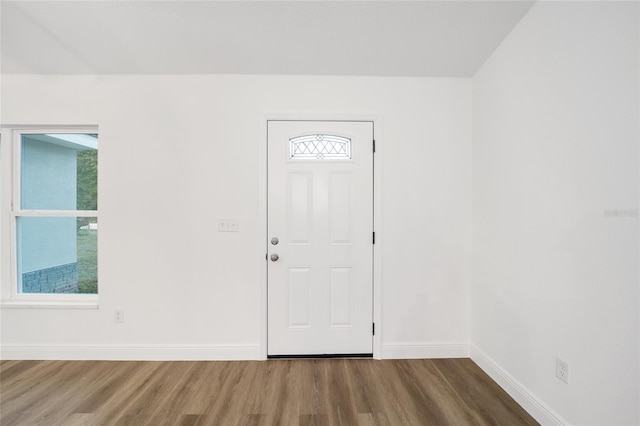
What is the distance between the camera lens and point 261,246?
239 cm

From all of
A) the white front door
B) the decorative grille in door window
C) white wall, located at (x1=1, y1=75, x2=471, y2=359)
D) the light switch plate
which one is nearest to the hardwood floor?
white wall, located at (x1=1, y1=75, x2=471, y2=359)

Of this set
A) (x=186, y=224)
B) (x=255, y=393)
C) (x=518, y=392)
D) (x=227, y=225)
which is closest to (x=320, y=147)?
(x=227, y=225)

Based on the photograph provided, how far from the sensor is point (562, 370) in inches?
60.2

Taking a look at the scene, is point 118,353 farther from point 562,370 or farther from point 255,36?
point 562,370

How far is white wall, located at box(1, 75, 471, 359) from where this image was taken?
7.79 ft

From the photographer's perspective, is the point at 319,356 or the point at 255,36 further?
the point at 319,356

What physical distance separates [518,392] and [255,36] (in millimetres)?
3136

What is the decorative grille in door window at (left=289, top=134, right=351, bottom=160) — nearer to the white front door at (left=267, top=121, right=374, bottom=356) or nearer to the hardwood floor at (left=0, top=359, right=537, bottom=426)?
the white front door at (left=267, top=121, right=374, bottom=356)

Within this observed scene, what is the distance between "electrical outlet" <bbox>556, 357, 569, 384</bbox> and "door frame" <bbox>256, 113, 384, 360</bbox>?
3.94 ft

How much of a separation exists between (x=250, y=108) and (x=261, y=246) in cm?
126

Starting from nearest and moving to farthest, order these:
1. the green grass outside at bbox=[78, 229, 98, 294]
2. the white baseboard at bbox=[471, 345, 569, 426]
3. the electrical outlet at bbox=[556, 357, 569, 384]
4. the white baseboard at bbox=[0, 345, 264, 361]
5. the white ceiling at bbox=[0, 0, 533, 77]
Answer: the electrical outlet at bbox=[556, 357, 569, 384] < the white baseboard at bbox=[471, 345, 569, 426] < the white ceiling at bbox=[0, 0, 533, 77] < the white baseboard at bbox=[0, 345, 264, 361] < the green grass outside at bbox=[78, 229, 98, 294]

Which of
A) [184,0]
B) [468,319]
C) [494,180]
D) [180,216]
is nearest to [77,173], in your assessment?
[180,216]

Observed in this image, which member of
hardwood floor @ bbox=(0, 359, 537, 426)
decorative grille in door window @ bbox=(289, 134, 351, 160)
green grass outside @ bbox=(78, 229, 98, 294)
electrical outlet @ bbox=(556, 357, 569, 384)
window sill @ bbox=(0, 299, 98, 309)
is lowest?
hardwood floor @ bbox=(0, 359, 537, 426)

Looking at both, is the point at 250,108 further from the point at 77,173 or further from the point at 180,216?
the point at 77,173
